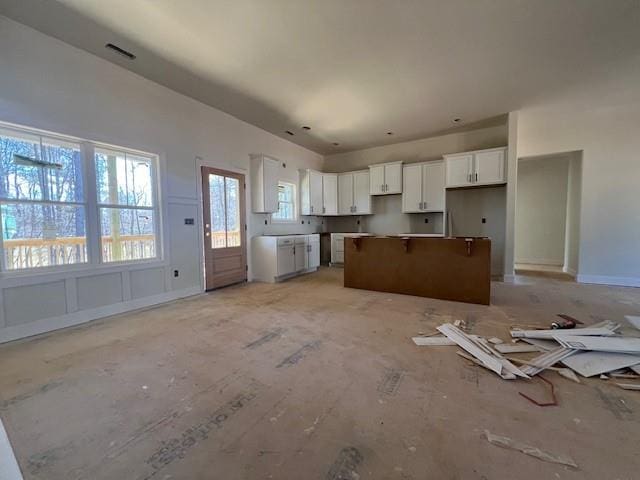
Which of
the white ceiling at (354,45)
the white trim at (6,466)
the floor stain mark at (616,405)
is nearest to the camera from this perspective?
the white trim at (6,466)

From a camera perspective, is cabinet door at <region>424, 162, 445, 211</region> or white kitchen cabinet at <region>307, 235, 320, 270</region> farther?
white kitchen cabinet at <region>307, 235, 320, 270</region>

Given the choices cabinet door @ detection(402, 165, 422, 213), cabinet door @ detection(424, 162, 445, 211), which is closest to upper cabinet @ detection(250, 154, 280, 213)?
cabinet door @ detection(402, 165, 422, 213)

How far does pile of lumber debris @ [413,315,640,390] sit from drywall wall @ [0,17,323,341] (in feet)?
11.7

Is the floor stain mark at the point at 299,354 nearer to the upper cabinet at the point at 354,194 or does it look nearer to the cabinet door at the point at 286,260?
the cabinet door at the point at 286,260

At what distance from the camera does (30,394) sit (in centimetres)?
184

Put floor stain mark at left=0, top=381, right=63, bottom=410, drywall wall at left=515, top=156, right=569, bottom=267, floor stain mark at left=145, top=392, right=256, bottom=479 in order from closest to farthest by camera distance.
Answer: floor stain mark at left=145, top=392, right=256, bottom=479 < floor stain mark at left=0, top=381, right=63, bottom=410 < drywall wall at left=515, top=156, right=569, bottom=267

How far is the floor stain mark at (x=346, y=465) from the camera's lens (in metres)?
1.21

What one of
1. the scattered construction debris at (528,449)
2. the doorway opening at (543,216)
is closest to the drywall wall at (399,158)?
the doorway opening at (543,216)

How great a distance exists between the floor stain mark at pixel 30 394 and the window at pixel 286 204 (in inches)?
179

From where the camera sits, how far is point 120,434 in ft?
4.87

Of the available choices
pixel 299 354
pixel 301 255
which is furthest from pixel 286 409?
pixel 301 255

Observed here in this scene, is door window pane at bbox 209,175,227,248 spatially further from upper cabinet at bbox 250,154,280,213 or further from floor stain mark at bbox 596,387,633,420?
floor stain mark at bbox 596,387,633,420

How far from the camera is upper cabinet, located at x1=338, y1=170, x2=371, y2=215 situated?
7012 millimetres

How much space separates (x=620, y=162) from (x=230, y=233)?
7089 mm
